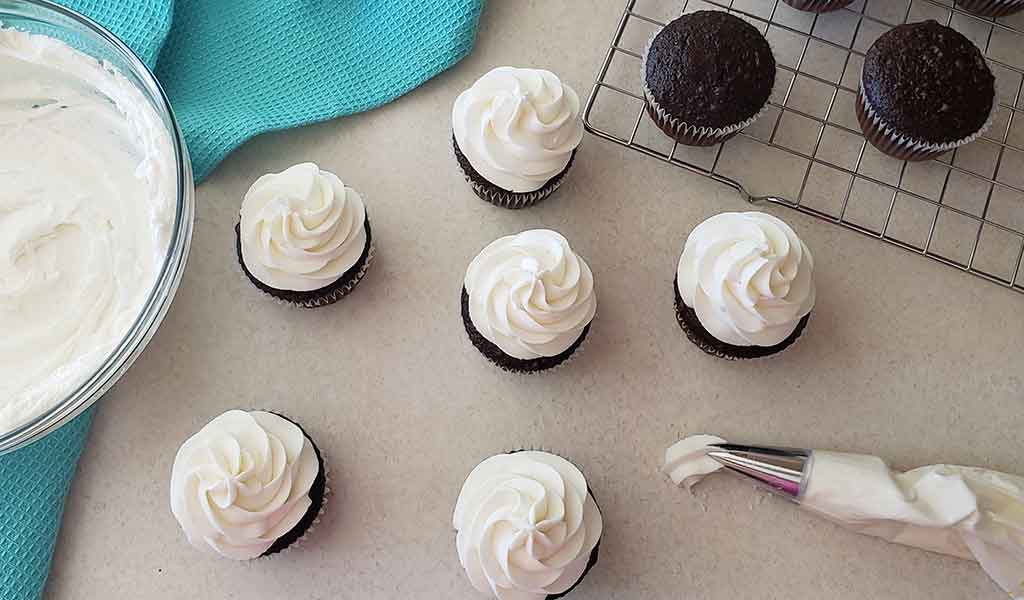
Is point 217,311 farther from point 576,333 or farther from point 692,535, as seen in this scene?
point 692,535

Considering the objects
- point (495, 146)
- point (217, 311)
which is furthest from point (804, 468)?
point (217, 311)

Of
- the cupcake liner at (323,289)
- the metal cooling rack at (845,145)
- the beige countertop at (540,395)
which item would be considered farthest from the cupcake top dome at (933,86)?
the cupcake liner at (323,289)

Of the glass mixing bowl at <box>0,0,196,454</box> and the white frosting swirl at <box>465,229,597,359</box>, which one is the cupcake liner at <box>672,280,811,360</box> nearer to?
the white frosting swirl at <box>465,229,597,359</box>

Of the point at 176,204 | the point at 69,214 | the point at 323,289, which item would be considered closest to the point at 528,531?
the point at 323,289

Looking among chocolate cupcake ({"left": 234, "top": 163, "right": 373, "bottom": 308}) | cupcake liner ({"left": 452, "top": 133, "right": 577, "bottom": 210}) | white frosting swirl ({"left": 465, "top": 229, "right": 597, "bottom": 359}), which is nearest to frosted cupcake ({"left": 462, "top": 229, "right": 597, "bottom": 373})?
white frosting swirl ({"left": 465, "top": 229, "right": 597, "bottom": 359})

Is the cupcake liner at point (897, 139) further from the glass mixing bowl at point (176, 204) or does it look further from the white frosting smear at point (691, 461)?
the glass mixing bowl at point (176, 204)
